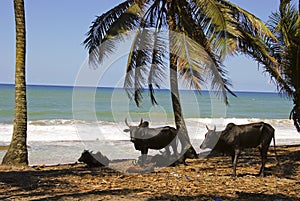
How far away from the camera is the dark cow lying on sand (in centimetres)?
908

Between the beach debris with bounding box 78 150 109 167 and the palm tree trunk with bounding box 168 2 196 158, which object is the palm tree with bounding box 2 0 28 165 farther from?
the palm tree trunk with bounding box 168 2 196 158

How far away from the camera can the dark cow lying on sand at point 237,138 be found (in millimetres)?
9078

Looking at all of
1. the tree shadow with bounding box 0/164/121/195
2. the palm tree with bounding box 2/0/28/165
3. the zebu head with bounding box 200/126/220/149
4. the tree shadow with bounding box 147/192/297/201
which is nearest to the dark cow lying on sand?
the zebu head with bounding box 200/126/220/149

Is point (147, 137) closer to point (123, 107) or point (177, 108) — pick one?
point (177, 108)

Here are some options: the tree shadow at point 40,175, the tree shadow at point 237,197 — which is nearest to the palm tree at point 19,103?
the tree shadow at point 40,175

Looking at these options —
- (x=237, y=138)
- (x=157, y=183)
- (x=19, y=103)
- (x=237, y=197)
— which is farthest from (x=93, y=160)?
(x=237, y=197)

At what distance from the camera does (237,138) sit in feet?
29.9

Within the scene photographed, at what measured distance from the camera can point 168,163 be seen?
10.9 meters

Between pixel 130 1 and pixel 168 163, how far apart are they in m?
5.00

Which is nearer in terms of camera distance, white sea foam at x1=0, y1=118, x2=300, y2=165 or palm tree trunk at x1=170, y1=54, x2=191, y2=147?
palm tree trunk at x1=170, y1=54, x2=191, y2=147

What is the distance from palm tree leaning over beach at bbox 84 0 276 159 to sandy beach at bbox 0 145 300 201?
2104mm

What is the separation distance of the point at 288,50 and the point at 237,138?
4.18 meters

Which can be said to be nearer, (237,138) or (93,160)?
(237,138)

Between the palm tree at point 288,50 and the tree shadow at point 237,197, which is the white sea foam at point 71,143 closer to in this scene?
the palm tree at point 288,50
